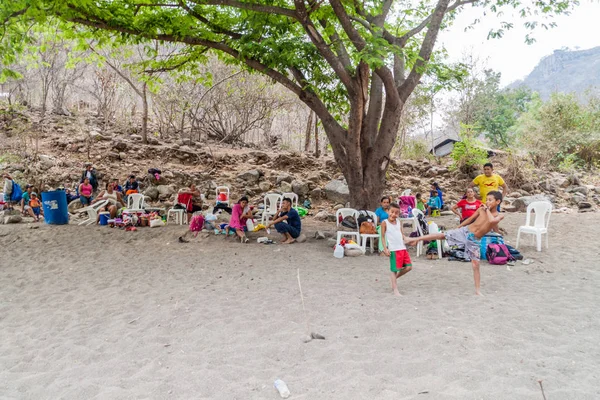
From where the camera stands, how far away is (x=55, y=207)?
394 inches

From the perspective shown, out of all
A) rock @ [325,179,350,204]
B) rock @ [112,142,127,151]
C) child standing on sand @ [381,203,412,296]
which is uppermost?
rock @ [112,142,127,151]

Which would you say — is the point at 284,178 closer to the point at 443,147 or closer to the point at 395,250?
the point at 395,250

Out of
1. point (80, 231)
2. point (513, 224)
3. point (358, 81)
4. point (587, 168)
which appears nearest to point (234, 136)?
point (80, 231)

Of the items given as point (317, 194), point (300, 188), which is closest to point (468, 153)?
point (317, 194)

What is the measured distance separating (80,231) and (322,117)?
21.6 feet

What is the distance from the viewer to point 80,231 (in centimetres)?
927

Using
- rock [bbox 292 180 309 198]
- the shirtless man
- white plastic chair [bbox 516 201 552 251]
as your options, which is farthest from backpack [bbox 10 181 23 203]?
white plastic chair [bbox 516 201 552 251]

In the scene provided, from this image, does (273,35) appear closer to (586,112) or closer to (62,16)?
(62,16)

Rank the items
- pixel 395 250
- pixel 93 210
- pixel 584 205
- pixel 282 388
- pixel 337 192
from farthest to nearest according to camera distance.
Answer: pixel 337 192
pixel 584 205
pixel 93 210
pixel 395 250
pixel 282 388

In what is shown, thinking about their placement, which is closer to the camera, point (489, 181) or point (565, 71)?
point (489, 181)

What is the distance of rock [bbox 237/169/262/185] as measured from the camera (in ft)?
46.7

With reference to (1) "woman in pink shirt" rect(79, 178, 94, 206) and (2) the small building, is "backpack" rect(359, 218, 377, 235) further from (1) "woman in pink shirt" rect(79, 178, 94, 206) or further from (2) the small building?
(2) the small building

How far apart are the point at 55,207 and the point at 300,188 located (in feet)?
24.5

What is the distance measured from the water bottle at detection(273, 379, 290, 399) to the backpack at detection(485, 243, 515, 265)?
15.6ft
